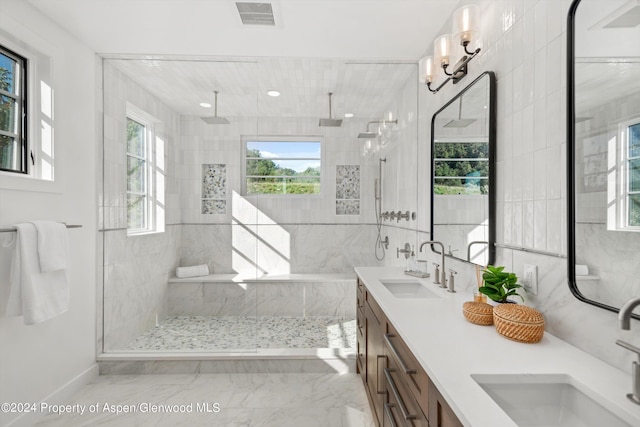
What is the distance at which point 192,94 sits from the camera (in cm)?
338

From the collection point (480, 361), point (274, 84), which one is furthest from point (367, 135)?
point (480, 361)

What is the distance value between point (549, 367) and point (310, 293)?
3018 millimetres

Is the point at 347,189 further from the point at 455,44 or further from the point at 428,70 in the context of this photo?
the point at 455,44

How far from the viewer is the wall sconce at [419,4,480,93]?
1.66 m

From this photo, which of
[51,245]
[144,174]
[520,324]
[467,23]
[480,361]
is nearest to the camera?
[480,361]

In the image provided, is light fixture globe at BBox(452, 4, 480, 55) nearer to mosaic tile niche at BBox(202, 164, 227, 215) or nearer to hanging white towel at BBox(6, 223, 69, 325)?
hanging white towel at BBox(6, 223, 69, 325)

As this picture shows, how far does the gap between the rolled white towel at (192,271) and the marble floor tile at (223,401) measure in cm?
123

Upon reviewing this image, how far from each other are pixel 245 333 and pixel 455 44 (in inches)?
115

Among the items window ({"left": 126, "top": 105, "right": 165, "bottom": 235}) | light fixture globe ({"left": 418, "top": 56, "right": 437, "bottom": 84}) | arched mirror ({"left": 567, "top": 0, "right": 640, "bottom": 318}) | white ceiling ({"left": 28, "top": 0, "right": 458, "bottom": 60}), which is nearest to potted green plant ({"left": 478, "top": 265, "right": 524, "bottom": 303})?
arched mirror ({"left": 567, "top": 0, "right": 640, "bottom": 318})

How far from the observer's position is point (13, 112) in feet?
6.51

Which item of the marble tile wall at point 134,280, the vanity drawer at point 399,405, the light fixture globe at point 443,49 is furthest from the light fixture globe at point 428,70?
the marble tile wall at point 134,280

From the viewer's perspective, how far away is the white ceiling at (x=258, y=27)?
2033 millimetres

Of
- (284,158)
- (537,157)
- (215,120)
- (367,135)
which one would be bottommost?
(537,157)

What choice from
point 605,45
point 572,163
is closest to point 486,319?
point 572,163
